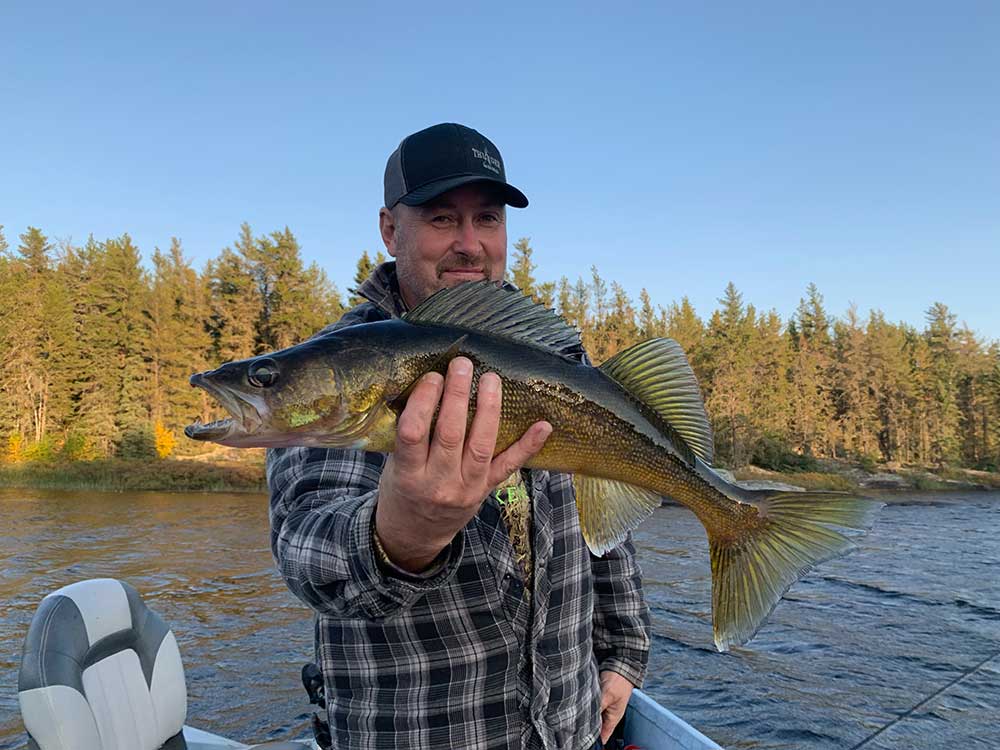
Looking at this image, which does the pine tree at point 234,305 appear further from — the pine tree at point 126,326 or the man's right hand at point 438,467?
the man's right hand at point 438,467

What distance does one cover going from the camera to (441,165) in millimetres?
2801

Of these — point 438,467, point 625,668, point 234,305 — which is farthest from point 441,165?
point 234,305

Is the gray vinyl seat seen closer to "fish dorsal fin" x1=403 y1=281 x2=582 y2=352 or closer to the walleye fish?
the walleye fish

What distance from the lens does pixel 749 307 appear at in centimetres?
6003

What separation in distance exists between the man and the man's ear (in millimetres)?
12

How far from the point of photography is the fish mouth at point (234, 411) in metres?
1.88

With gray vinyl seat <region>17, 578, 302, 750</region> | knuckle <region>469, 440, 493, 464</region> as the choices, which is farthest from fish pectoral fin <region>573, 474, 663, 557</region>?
gray vinyl seat <region>17, 578, 302, 750</region>

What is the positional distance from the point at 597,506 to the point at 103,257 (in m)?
56.7

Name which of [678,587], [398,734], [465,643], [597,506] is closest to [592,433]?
[597,506]

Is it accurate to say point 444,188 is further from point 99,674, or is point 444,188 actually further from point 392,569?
point 99,674

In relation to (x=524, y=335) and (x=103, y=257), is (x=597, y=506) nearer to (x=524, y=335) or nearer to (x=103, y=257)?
(x=524, y=335)

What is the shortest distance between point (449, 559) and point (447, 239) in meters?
1.48

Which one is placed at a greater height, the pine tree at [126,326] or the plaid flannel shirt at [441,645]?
the pine tree at [126,326]

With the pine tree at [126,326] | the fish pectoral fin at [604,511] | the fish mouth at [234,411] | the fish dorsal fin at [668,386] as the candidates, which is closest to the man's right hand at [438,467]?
the fish mouth at [234,411]
